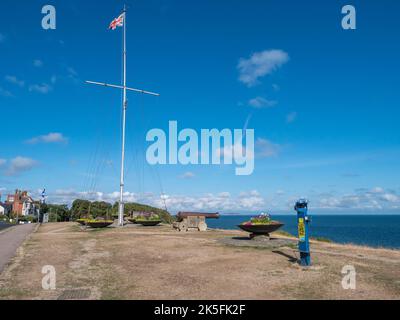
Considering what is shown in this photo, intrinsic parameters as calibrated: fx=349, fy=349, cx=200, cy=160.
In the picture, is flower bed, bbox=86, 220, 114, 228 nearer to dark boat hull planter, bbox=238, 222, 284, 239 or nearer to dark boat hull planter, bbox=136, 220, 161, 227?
dark boat hull planter, bbox=136, 220, 161, 227

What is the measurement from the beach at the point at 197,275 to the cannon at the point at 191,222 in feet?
47.4

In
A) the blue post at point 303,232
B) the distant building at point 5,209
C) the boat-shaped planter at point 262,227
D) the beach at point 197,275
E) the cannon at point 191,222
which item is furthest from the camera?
the distant building at point 5,209

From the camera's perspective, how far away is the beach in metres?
8.41

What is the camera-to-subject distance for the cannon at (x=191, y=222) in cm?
3086

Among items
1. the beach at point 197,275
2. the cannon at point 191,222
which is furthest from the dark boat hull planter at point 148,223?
the beach at point 197,275

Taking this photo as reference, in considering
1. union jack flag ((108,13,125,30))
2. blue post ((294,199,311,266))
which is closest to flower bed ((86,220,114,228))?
union jack flag ((108,13,125,30))

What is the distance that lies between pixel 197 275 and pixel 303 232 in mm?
4184

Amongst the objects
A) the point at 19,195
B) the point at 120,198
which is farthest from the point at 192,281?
the point at 19,195

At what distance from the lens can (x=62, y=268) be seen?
39.4ft

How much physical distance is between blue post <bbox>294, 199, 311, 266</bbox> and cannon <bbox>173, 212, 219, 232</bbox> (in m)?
18.9

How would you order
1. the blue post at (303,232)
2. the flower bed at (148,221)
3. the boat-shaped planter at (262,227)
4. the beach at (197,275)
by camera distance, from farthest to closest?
the flower bed at (148,221)
the boat-shaped planter at (262,227)
the blue post at (303,232)
the beach at (197,275)

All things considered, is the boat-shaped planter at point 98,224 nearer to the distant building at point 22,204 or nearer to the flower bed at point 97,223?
the flower bed at point 97,223
